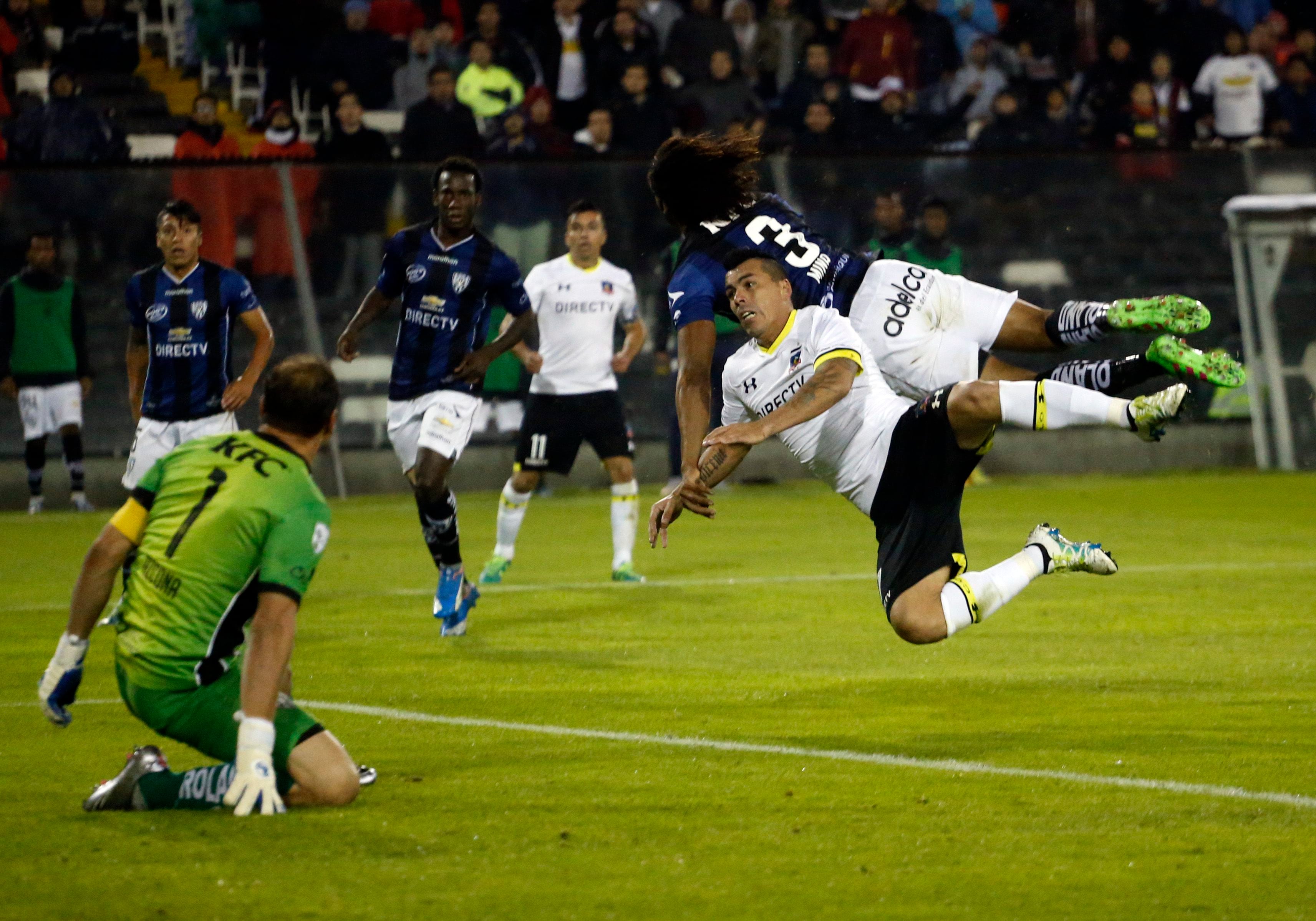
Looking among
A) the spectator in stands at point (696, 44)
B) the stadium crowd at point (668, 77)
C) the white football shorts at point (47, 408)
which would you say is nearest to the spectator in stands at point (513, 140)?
the stadium crowd at point (668, 77)

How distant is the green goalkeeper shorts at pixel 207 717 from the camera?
5387mm

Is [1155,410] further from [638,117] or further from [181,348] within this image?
[638,117]

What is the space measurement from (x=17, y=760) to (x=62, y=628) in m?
3.62

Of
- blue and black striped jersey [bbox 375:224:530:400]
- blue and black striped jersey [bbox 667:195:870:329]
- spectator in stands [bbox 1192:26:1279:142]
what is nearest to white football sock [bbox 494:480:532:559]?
blue and black striped jersey [bbox 375:224:530:400]

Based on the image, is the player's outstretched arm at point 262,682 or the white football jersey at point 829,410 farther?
the white football jersey at point 829,410

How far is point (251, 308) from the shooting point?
Result: 10.5 meters

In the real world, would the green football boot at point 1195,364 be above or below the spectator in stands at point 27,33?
below

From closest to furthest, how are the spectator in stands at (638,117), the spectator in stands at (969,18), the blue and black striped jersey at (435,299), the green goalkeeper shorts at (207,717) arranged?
the green goalkeeper shorts at (207,717) → the blue and black striped jersey at (435,299) → the spectator in stands at (638,117) → the spectator in stands at (969,18)

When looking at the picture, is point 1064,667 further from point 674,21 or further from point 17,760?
point 674,21

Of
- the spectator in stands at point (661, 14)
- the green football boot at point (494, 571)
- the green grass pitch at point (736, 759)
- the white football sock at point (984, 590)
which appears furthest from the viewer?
the spectator in stands at point (661, 14)

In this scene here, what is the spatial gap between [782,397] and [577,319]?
6.15 metres

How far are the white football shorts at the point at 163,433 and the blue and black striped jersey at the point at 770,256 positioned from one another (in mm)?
3640

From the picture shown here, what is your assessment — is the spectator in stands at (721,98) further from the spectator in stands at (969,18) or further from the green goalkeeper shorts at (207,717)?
the green goalkeeper shorts at (207,717)

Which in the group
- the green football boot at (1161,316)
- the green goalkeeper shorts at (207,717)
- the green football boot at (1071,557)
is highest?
the green football boot at (1161,316)
